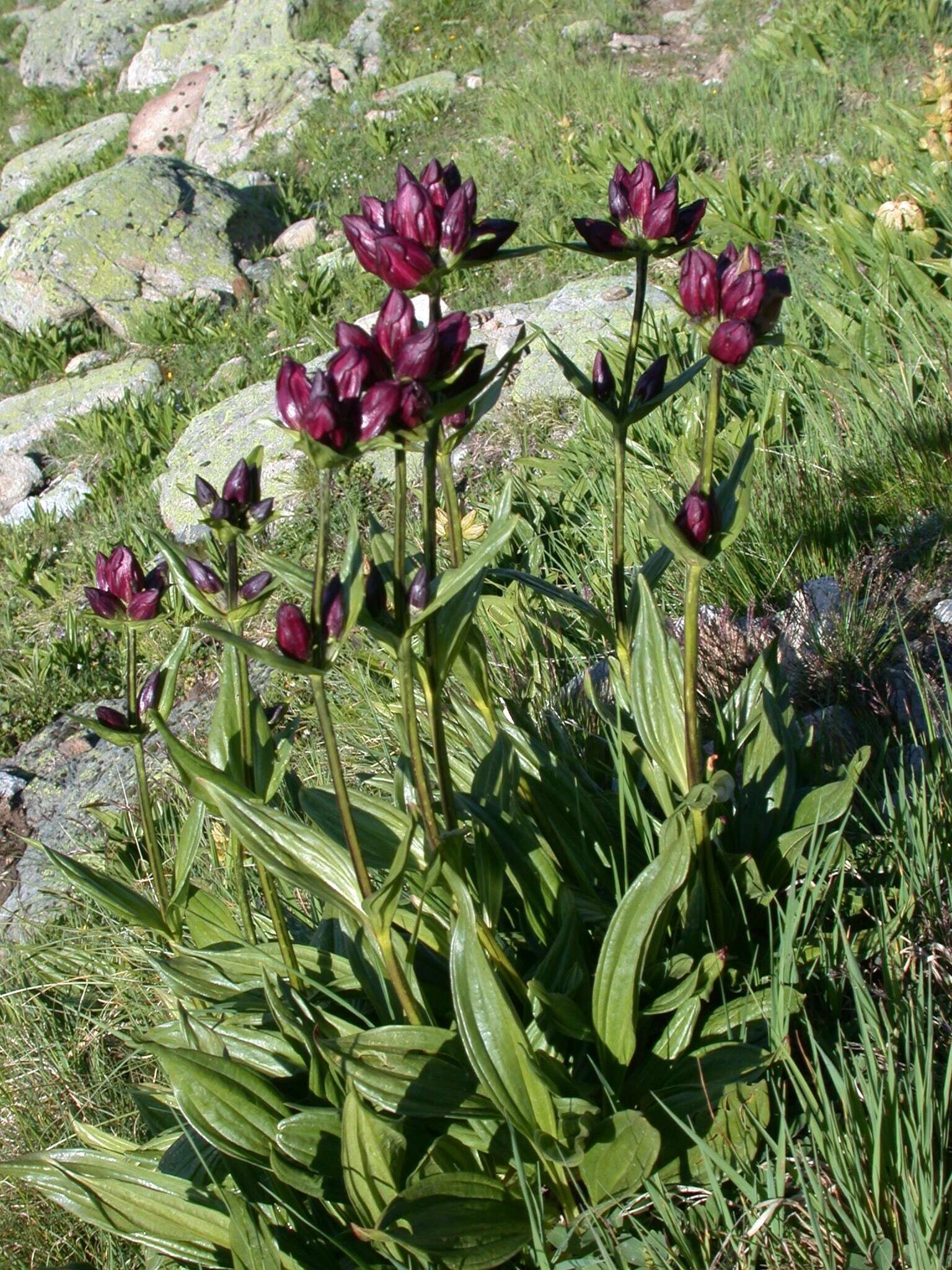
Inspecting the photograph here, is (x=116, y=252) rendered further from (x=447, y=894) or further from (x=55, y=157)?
(x=447, y=894)

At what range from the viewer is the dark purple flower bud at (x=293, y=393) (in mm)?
1488

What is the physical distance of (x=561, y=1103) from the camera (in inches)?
68.7

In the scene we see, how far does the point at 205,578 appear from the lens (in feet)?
6.57

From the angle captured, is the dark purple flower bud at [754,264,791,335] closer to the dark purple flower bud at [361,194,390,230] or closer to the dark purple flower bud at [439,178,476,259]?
the dark purple flower bud at [439,178,476,259]

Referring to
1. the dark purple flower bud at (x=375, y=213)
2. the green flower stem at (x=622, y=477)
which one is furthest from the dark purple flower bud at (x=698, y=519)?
the dark purple flower bud at (x=375, y=213)

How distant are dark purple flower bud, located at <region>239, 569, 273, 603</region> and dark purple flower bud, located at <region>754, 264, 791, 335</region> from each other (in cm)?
100

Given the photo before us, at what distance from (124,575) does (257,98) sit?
13.3m

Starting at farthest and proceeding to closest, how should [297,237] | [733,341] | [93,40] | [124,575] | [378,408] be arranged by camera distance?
[93,40] < [297,237] < [124,575] < [733,341] < [378,408]

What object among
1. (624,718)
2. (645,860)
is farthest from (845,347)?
(645,860)

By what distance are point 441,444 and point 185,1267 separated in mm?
1571

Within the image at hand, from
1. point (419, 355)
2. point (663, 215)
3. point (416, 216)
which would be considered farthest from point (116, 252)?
point (419, 355)

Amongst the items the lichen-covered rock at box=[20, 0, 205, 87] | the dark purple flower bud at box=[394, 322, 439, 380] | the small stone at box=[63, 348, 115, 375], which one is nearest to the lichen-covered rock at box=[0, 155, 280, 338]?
the small stone at box=[63, 348, 115, 375]

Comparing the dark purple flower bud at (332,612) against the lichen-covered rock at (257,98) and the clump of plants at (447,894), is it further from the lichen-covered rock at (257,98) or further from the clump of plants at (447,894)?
the lichen-covered rock at (257,98)

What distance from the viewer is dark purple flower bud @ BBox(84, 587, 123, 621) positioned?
2111mm
